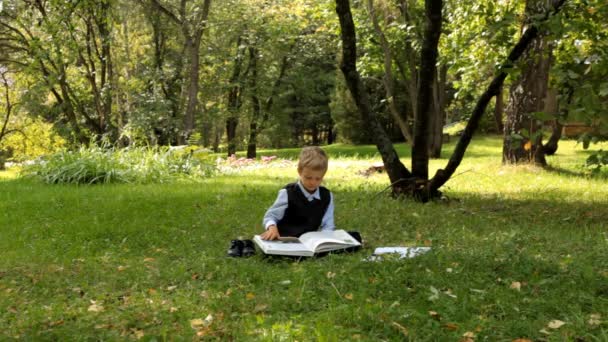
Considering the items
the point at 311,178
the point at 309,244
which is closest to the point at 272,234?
the point at 309,244

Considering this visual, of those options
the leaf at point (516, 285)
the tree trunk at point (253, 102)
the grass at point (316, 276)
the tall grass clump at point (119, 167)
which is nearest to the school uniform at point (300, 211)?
the grass at point (316, 276)

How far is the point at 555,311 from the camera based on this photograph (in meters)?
3.30

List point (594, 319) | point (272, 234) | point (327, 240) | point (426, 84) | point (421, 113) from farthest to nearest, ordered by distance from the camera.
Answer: point (421, 113) < point (426, 84) < point (272, 234) < point (327, 240) < point (594, 319)

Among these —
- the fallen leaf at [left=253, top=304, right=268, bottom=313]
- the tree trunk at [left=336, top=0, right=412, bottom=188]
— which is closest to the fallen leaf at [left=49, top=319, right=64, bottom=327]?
the fallen leaf at [left=253, top=304, right=268, bottom=313]

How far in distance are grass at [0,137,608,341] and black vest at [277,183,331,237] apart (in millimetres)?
550

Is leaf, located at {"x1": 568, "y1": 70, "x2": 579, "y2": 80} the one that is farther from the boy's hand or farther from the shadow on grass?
the shadow on grass

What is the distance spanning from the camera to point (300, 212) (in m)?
5.27

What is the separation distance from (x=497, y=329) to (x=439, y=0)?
512 centimetres

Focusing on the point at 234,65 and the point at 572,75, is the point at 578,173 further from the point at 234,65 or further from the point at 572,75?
the point at 234,65

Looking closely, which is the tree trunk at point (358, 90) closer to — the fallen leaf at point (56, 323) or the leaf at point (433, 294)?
the leaf at point (433, 294)

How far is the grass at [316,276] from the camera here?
3.21 metres

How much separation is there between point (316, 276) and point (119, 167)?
28.9ft

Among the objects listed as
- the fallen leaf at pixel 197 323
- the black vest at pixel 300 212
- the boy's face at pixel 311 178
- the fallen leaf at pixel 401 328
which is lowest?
the fallen leaf at pixel 197 323

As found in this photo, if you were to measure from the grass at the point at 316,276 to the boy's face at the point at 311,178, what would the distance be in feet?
2.52
